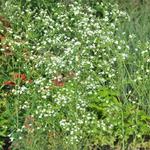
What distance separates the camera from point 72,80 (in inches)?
229

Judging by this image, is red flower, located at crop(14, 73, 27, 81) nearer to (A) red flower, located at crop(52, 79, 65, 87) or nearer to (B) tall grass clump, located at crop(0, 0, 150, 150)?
(B) tall grass clump, located at crop(0, 0, 150, 150)

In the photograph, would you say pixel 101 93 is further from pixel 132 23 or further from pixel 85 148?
pixel 132 23

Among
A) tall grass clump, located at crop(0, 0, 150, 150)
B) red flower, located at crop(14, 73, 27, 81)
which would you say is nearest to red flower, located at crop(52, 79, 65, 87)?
tall grass clump, located at crop(0, 0, 150, 150)

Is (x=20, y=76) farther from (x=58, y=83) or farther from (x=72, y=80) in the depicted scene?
(x=72, y=80)

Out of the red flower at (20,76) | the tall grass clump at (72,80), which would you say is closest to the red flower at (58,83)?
the tall grass clump at (72,80)

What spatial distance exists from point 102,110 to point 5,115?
38.7 inches

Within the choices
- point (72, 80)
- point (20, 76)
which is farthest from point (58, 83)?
point (20, 76)

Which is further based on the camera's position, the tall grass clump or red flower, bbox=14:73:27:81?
red flower, bbox=14:73:27:81

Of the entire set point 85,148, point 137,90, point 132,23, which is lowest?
point 85,148

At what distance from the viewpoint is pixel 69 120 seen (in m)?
5.15

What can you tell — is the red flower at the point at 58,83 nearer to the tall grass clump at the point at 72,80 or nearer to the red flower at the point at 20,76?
the tall grass clump at the point at 72,80

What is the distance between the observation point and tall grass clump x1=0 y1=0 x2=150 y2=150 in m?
5.10

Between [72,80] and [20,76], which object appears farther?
[20,76]

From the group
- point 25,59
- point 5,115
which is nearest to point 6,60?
point 25,59
